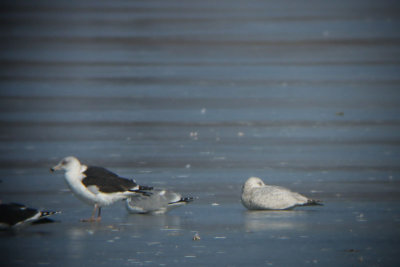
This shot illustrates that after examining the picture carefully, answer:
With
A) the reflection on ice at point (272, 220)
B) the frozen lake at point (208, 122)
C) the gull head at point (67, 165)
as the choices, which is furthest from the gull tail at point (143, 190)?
the reflection on ice at point (272, 220)

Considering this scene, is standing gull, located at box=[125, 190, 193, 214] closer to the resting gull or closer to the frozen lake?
the frozen lake

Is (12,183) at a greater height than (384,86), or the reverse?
(384,86)

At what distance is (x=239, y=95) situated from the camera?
15.7 meters

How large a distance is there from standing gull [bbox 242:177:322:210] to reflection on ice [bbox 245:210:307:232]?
6cm

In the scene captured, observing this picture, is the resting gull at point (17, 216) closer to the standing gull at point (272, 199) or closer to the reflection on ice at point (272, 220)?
the reflection on ice at point (272, 220)

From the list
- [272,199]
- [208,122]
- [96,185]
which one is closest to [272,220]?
[272,199]

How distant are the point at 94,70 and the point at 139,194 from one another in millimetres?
9450

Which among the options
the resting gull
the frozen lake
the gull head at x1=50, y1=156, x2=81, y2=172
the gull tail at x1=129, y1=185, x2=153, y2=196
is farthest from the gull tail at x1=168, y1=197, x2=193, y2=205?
the resting gull

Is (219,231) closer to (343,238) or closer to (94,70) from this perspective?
(343,238)

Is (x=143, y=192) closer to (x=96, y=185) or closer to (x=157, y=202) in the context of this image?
(x=157, y=202)

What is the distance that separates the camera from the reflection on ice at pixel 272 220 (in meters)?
7.96

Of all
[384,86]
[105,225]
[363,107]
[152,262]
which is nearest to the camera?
[152,262]

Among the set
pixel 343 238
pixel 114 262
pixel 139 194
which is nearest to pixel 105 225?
pixel 139 194

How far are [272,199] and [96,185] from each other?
165cm
